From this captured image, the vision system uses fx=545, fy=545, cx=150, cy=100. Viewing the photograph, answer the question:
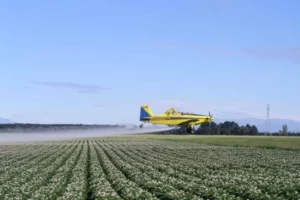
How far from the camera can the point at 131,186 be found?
26453mm

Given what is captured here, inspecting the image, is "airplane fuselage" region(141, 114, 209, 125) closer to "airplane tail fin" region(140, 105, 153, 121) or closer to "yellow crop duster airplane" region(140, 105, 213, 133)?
"yellow crop duster airplane" region(140, 105, 213, 133)

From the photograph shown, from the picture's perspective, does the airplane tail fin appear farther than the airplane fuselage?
Yes

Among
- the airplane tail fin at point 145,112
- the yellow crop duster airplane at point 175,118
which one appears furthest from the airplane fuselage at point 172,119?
the airplane tail fin at point 145,112

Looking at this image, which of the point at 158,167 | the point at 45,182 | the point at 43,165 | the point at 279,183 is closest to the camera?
the point at 279,183

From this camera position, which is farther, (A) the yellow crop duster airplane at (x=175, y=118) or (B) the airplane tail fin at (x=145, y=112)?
(B) the airplane tail fin at (x=145, y=112)

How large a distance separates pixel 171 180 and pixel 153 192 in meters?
4.48

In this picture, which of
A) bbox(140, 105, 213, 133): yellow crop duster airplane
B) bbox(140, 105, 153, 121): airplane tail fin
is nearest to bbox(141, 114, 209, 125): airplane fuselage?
bbox(140, 105, 213, 133): yellow crop duster airplane

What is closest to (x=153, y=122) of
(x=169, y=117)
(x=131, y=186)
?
(x=169, y=117)

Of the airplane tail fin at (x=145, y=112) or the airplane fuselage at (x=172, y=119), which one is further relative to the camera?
the airplane tail fin at (x=145, y=112)

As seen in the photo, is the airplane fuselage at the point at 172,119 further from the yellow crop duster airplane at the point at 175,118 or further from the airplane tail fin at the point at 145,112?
the airplane tail fin at the point at 145,112

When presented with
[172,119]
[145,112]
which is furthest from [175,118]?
[145,112]

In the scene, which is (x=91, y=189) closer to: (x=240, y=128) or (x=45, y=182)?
(x=45, y=182)

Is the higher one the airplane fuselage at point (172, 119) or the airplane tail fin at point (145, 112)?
the airplane tail fin at point (145, 112)

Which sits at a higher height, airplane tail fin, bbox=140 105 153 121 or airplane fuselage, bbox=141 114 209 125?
airplane tail fin, bbox=140 105 153 121
